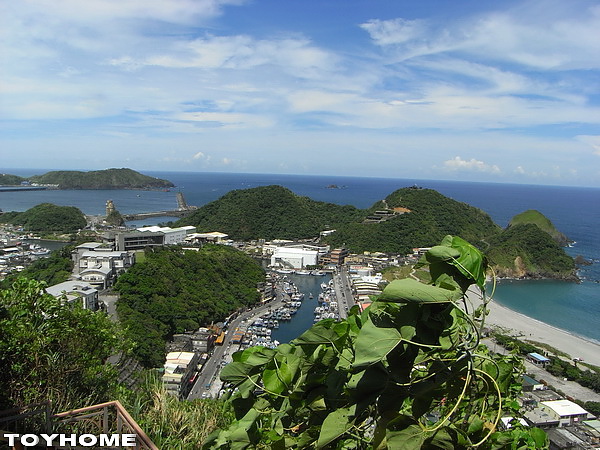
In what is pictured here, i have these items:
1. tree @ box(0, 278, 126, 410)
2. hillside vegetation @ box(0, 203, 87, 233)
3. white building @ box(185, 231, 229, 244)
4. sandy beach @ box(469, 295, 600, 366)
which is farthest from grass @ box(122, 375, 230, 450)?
hillside vegetation @ box(0, 203, 87, 233)

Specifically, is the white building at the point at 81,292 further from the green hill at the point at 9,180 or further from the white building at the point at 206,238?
the green hill at the point at 9,180

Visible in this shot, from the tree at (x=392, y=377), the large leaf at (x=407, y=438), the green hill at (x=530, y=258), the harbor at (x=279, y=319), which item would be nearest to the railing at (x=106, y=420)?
the tree at (x=392, y=377)

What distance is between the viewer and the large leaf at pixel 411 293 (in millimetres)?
610

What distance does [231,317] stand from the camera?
14.2 m

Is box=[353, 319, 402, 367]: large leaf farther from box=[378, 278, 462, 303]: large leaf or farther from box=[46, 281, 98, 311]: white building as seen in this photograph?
box=[46, 281, 98, 311]: white building

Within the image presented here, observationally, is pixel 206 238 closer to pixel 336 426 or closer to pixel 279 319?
pixel 279 319

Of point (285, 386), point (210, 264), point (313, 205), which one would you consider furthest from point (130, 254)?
point (313, 205)

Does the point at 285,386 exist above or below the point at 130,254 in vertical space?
above

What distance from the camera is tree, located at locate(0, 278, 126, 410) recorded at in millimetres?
2523

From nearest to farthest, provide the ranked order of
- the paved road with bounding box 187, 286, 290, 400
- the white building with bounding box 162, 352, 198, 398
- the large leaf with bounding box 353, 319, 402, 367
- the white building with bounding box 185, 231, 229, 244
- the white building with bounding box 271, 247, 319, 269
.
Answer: the large leaf with bounding box 353, 319, 402, 367 < the white building with bounding box 162, 352, 198, 398 < the paved road with bounding box 187, 286, 290, 400 < the white building with bounding box 271, 247, 319, 269 < the white building with bounding box 185, 231, 229, 244

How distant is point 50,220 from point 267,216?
15.3m

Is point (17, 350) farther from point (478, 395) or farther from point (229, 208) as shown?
point (229, 208)

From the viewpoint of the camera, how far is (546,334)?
1343 cm

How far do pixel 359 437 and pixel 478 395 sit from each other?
0.27 metres
